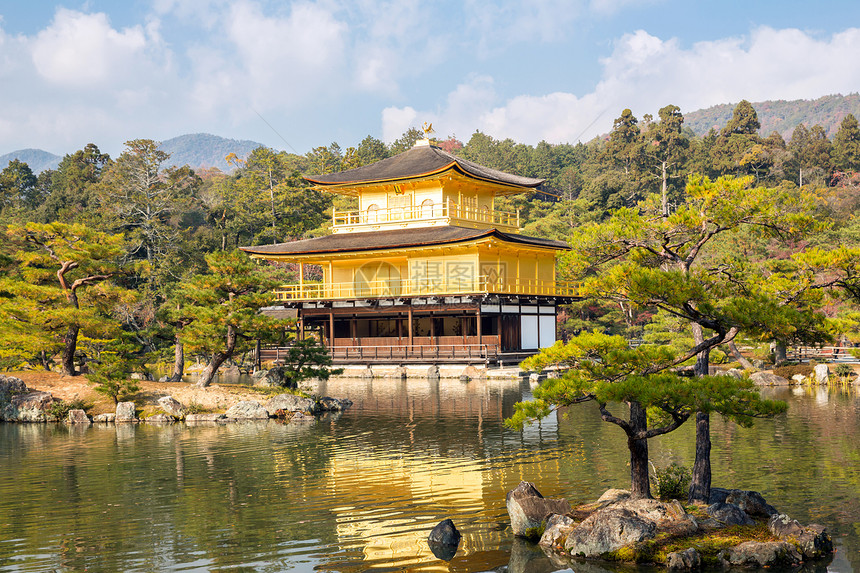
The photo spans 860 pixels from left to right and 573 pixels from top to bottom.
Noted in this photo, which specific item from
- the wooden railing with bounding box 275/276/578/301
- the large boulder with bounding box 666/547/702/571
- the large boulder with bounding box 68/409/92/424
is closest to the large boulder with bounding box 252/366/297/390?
the large boulder with bounding box 68/409/92/424

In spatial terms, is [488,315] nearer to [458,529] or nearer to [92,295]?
[92,295]

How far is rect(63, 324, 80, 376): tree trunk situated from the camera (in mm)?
25672

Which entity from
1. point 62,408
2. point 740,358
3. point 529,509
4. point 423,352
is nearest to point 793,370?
point 740,358

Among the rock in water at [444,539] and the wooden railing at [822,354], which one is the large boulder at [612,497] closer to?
the rock in water at [444,539]

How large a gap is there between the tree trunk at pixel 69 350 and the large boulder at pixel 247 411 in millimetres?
6345

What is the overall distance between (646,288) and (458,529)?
4.24 m

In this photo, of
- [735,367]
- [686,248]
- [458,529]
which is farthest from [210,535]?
[735,367]

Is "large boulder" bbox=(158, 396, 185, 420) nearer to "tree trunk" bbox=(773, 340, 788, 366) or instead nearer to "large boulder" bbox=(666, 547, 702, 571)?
"large boulder" bbox=(666, 547, 702, 571)

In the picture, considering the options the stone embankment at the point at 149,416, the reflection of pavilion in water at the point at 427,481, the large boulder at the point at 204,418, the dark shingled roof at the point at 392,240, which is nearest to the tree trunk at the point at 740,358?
the dark shingled roof at the point at 392,240

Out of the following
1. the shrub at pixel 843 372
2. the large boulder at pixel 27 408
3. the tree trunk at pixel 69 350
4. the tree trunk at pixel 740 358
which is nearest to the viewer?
the large boulder at pixel 27 408

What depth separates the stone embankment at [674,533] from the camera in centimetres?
950

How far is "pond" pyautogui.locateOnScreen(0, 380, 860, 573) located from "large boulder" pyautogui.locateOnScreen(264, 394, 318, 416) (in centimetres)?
134

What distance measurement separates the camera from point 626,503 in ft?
35.1

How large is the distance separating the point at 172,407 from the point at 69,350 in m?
4.98
